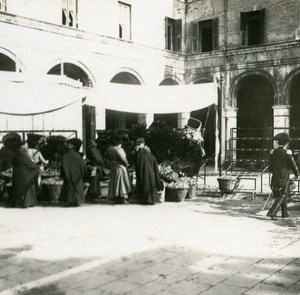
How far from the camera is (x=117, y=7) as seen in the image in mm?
19453

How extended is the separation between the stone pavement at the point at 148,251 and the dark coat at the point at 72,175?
0.61 meters

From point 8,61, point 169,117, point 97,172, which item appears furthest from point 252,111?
point 97,172

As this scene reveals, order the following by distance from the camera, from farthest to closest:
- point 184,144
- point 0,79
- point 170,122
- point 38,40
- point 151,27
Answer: point 170,122 < point 151,27 < point 38,40 < point 184,144 < point 0,79

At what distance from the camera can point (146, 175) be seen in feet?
34.6

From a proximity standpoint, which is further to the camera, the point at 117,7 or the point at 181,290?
the point at 117,7

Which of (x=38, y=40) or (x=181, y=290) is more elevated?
(x=38, y=40)

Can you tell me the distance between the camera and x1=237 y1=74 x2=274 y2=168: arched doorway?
70.2ft

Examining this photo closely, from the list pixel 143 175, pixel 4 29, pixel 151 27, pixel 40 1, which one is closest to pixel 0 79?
pixel 143 175

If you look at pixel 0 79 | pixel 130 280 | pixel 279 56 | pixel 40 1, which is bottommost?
pixel 130 280

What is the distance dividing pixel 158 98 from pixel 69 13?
7032 mm

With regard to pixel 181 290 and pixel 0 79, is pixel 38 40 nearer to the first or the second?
pixel 0 79

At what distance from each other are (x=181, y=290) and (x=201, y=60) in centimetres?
1855

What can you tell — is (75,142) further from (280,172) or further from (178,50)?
(178,50)

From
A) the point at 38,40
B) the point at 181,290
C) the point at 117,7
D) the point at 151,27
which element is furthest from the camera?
the point at 151,27
